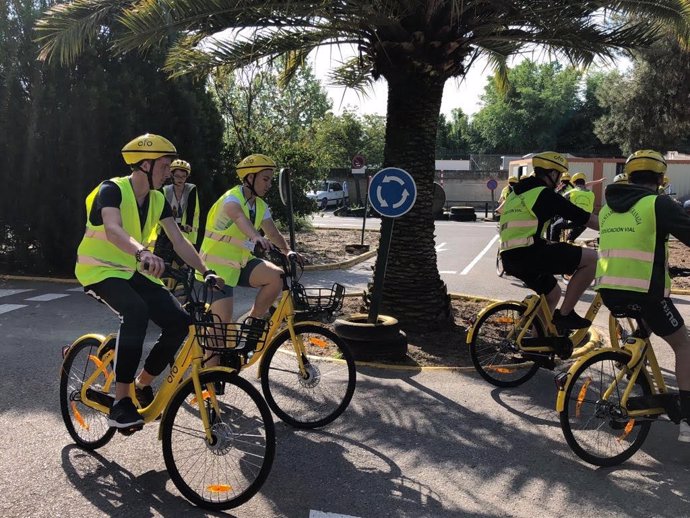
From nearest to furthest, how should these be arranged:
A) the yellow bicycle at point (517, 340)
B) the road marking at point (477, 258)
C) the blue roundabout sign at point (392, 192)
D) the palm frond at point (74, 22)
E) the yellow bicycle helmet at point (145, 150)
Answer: the yellow bicycle helmet at point (145, 150) → the yellow bicycle at point (517, 340) → the blue roundabout sign at point (392, 192) → the palm frond at point (74, 22) → the road marking at point (477, 258)

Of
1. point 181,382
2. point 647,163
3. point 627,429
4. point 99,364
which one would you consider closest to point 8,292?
point 99,364

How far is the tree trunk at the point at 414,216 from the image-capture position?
7.39 meters

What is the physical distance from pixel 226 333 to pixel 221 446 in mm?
611

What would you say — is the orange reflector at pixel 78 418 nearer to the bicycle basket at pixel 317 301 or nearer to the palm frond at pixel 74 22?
the bicycle basket at pixel 317 301

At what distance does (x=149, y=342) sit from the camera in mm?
6973

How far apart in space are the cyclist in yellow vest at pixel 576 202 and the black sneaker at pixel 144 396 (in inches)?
271

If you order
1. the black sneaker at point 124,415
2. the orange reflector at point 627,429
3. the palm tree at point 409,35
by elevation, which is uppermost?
the palm tree at point 409,35

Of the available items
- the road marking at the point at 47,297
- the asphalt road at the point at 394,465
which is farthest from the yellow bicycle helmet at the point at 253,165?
the road marking at the point at 47,297

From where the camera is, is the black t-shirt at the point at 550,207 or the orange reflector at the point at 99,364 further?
the black t-shirt at the point at 550,207

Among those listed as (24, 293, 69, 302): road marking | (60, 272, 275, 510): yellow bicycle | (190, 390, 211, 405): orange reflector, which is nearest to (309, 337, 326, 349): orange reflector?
(60, 272, 275, 510): yellow bicycle

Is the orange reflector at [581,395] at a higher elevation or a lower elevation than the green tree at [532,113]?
lower

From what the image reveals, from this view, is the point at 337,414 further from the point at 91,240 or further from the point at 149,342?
the point at 149,342

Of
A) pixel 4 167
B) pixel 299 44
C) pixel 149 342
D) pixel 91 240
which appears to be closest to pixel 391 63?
pixel 299 44

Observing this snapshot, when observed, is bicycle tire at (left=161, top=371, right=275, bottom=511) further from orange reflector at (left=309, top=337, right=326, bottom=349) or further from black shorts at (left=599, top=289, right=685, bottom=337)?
black shorts at (left=599, top=289, right=685, bottom=337)
